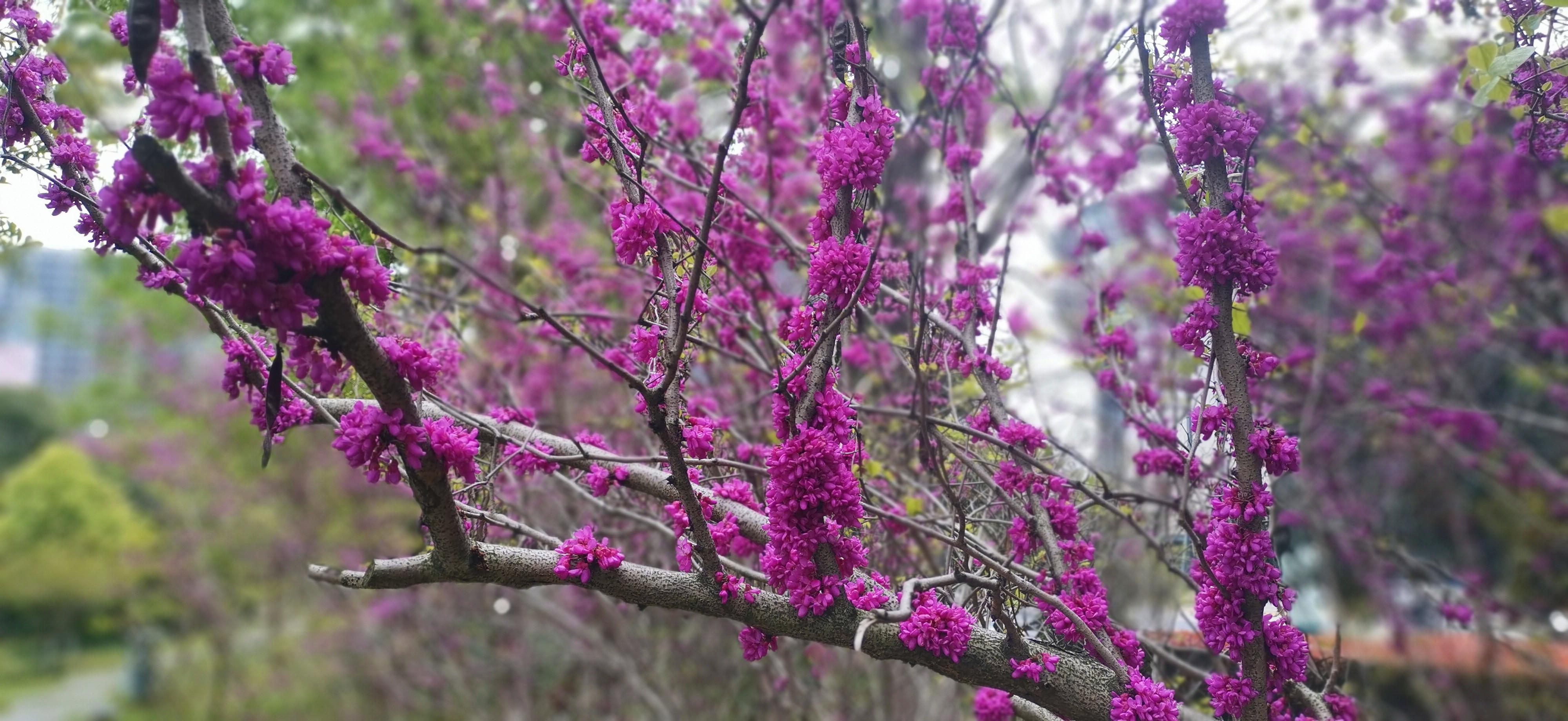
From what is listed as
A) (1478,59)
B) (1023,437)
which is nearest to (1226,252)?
(1023,437)

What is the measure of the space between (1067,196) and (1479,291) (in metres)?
4.44

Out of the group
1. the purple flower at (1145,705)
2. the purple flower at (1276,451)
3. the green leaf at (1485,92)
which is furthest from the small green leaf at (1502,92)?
the purple flower at (1145,705)

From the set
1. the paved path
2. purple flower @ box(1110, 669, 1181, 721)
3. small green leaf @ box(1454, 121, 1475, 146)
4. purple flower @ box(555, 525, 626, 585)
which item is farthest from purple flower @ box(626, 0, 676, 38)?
the paved path

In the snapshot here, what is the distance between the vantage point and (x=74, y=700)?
1628cm

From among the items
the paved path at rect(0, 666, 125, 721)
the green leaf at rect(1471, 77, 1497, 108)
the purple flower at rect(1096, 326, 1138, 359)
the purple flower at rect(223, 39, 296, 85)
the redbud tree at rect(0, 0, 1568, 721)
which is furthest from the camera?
the paved path at rect(0, 666, 125, 721)

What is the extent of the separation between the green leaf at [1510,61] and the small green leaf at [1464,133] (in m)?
1.21

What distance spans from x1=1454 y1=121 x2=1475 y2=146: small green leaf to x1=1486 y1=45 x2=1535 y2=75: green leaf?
3.97 feet

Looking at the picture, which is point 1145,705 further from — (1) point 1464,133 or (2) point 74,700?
(2) point 74,700

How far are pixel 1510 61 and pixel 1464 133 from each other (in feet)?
4.43

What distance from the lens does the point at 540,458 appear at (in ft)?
8.50

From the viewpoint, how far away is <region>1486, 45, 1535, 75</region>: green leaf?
2264 mm

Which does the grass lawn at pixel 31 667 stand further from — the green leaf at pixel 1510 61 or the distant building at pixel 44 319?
the green leaf at pixel 1510 61

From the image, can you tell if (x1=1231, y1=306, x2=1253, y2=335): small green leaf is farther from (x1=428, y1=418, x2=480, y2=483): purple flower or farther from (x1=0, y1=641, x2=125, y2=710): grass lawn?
(x1=0, y1=641, x2=125, y2=710): grass lawn

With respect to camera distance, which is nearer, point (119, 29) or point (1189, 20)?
point (1189, 20)
